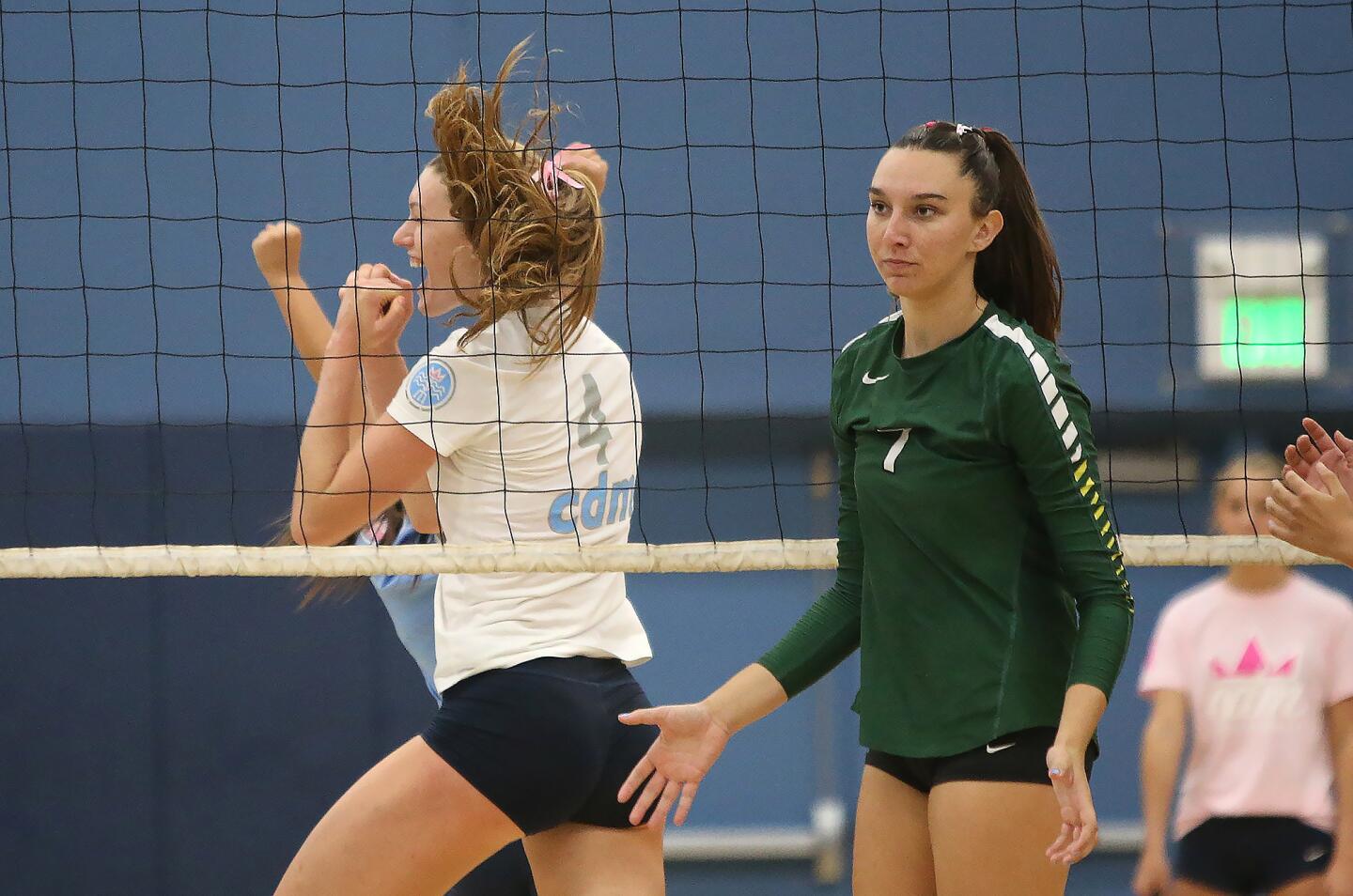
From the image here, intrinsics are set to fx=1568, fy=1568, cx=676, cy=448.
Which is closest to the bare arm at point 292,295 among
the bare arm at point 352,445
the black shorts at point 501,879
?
the bare arm at point 352,445

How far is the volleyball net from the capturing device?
16.0 ft

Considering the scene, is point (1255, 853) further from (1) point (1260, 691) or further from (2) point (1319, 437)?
(2) point (1319, 437)

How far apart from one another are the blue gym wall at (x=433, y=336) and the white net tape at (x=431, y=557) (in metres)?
2.26

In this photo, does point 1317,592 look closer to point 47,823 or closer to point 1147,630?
point 1147,630

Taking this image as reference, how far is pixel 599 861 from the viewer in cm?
227

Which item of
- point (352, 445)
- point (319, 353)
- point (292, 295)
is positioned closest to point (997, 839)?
point (352, 445)

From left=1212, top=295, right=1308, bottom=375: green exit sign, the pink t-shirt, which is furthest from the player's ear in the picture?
left=1212, top=295, right=1308, bottom=375: green exit sign

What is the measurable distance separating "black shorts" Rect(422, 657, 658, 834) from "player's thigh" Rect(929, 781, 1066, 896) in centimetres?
59

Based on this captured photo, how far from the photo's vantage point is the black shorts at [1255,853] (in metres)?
3.28

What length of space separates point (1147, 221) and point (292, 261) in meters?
3.07

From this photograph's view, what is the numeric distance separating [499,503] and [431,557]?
0.17 meters

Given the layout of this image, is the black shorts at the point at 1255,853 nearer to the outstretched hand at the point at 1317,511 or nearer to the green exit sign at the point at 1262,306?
the outstretched hand at the point at 1317,511

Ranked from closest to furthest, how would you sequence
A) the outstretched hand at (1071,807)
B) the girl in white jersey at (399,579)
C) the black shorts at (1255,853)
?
the outstretched hand at (1071,807) < the girl in white jersey at (399,579) < the black shorts at (1255,853)

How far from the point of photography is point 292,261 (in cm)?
286
